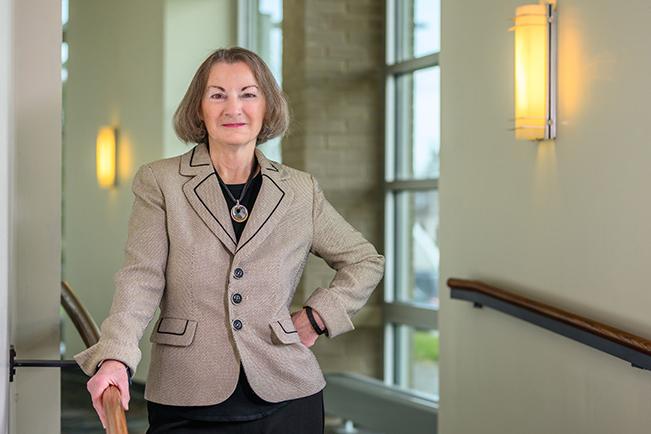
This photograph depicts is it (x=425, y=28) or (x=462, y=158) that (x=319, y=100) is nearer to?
(x=425, y=28)

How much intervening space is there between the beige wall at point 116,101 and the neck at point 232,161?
19.3 feet

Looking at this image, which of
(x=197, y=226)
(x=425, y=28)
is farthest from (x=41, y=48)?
(x=425, y=28)

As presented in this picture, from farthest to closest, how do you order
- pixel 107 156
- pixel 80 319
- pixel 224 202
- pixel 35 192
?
pixel 107 156 < pixel 80 319 < pixel 35 192 < pixel 224 202

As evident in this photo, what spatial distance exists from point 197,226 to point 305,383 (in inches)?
17.4

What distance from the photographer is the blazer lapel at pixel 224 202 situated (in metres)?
2.36

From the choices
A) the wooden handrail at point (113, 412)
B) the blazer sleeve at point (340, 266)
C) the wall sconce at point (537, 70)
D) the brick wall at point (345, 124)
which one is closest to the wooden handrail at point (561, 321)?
the wall sconce at point (537, 70)

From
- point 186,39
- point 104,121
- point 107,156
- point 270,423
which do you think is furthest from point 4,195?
point 104,121

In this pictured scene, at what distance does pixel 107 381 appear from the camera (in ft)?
6.88

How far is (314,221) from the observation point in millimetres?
2520

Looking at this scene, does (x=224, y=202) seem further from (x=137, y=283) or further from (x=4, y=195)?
(x=4, y=195)

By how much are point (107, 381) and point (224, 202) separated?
0.51 meters

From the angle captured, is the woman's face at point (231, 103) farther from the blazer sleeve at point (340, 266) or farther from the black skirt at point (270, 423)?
the black skirt at point (270, 423)

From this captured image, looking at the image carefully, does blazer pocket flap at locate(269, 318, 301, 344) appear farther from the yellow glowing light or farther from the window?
the window

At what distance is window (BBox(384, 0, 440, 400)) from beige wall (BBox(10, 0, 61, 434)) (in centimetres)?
412
